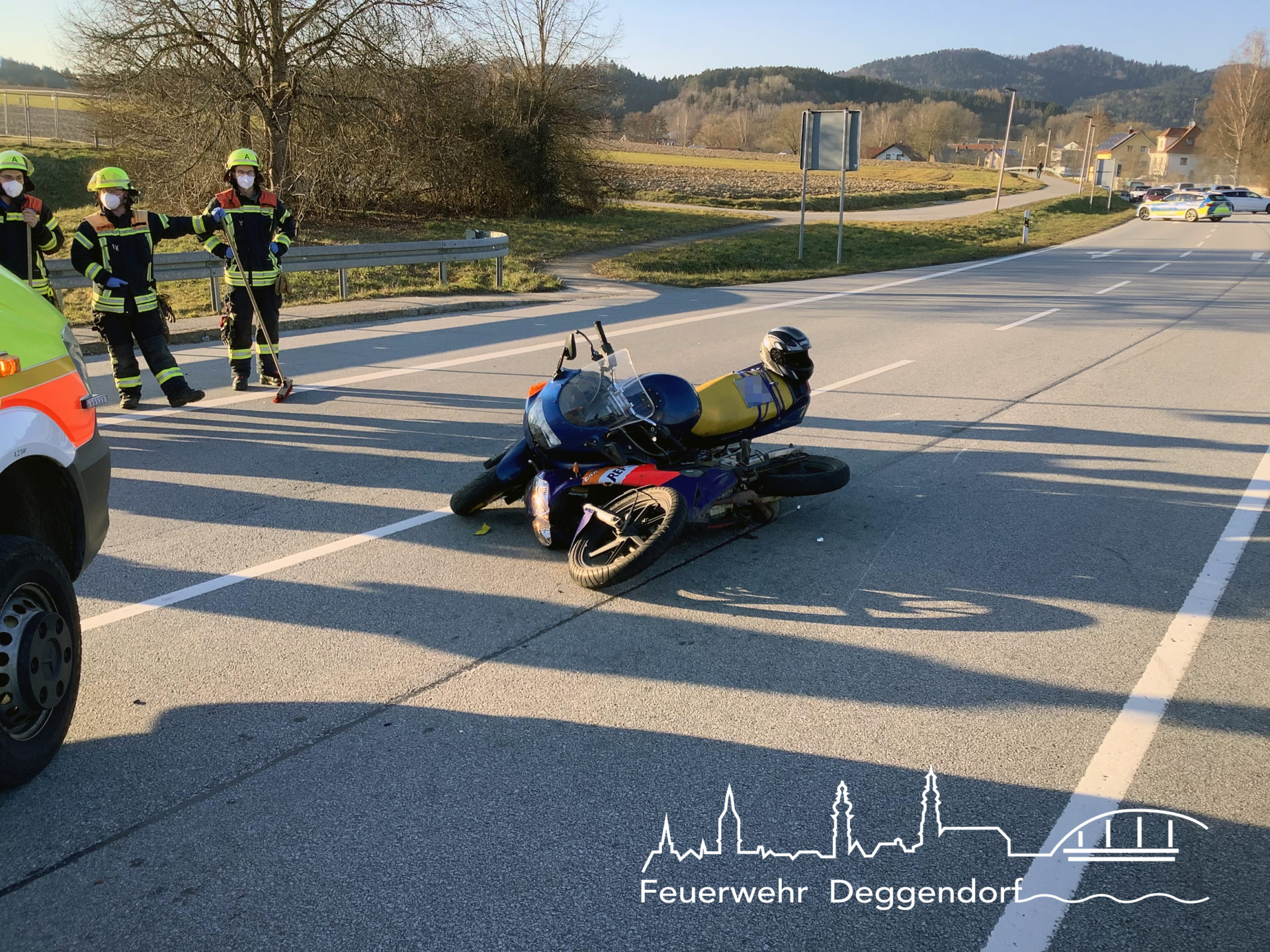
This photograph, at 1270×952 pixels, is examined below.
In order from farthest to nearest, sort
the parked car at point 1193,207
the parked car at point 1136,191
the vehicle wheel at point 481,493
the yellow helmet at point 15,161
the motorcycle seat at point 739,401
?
the parked car at point 1136,191
the parked car at point 1193,207
the yellow helmet at point 15,161
the motorcycle seat at point 739,401
the vehicle wheel at point 481,493

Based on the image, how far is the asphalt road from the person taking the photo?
2898 millimetres

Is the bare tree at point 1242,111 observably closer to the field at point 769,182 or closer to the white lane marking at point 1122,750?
the field at point 769,182

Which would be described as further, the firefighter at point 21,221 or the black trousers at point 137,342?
the black trousers at point 137,342

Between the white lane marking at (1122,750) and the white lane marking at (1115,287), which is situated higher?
the white lane marking at (1115,287)

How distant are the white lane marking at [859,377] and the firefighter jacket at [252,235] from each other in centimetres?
530

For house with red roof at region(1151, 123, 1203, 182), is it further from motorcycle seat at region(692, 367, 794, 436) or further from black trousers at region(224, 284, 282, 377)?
motorcycle seat at region(692, 367, 794, 436)

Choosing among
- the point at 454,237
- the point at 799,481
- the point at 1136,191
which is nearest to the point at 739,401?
the point at 799,481

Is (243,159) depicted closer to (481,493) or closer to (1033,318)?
(481,493)

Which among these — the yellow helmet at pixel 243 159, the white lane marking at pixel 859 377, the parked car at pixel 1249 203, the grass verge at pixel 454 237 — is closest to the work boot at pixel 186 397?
the yellow helmet at pixel 243 159

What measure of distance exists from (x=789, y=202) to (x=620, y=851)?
4726cm

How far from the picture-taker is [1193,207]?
52031 millimetres

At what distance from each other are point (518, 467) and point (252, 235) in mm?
5078

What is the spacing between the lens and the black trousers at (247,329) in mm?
9523

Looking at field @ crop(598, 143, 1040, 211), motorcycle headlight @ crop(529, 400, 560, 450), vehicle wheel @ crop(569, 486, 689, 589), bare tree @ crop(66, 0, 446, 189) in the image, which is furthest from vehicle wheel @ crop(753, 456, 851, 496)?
field @ crop(598, 143, 1040, 211)
